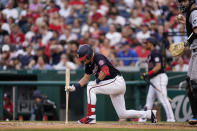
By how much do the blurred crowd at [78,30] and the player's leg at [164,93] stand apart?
5.65 ft

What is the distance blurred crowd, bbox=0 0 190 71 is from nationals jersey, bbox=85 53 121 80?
16.3 ft

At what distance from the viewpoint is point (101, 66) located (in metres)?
9.69

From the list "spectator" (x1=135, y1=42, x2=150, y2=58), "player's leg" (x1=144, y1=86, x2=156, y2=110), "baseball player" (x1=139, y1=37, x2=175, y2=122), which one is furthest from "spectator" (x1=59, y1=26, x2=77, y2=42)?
"player's leg" (x1=144, y1=86, x2=156, y2=110)

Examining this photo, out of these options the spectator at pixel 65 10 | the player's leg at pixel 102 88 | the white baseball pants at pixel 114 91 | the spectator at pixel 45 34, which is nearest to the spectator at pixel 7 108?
the spectator at pixel 45 34

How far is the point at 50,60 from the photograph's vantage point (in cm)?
1730

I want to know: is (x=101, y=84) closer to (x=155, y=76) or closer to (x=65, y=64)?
(x=155, y=76)

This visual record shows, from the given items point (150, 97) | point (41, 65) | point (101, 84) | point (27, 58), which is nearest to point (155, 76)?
point (150, 97)

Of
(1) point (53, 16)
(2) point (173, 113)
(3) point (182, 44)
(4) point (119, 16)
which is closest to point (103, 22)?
(4) point (119, 16)

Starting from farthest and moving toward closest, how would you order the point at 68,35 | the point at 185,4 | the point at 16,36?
the point at 16,36, the point at 68,35, the point at 185,4

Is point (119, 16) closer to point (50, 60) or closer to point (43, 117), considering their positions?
point (50, 60)

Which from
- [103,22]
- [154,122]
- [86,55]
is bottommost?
[154,122]

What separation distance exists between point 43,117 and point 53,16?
5.99 m

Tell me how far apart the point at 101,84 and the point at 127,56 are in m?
6.70

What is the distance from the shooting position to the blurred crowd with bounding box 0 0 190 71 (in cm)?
1650
